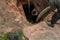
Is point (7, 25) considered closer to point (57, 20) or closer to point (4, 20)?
point (4, 20)

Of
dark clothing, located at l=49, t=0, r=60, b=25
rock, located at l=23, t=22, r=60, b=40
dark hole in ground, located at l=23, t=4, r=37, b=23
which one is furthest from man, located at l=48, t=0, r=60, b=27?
dark hole in ground, located at l=23, t=4, r=37, b=23

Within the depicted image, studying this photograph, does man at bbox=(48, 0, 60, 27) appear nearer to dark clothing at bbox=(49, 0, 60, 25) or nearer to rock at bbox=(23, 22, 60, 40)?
dark clothing at bbox=(49, 0, 60, 25)

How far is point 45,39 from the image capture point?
377cm

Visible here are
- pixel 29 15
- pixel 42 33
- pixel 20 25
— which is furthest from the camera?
pixel 29 15

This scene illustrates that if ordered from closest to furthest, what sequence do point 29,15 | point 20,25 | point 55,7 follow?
point 55,7
point 20,25
point 29,15

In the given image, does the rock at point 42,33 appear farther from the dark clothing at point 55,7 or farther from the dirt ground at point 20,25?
the dark clothing at point 55,7

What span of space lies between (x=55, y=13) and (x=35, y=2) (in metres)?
0.84

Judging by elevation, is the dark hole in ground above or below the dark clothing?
below

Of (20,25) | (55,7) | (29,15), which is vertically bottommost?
(29,15)

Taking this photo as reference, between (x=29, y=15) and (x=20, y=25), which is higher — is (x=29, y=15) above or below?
below

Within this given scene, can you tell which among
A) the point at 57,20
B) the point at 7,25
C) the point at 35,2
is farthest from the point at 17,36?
the point at 35,2

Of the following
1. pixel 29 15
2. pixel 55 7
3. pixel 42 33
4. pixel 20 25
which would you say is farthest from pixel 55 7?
pixel 29 15

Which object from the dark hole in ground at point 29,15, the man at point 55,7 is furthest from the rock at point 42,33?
the dark hole in ground at point 29,15

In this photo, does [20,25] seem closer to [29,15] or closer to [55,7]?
[55,7]
